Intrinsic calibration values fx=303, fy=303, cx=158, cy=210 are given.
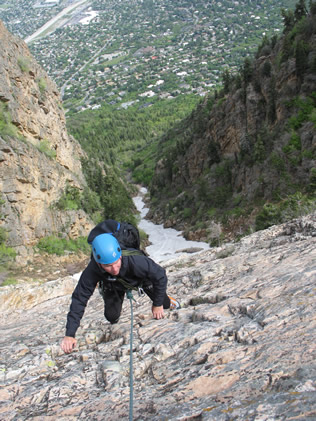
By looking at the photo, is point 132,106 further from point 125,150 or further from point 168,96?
point 125,150

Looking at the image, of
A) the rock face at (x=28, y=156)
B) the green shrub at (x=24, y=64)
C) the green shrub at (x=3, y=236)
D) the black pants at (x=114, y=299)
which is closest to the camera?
the black pants at (x=114, y=299)

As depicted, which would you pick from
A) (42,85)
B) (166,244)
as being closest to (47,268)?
(42,85)

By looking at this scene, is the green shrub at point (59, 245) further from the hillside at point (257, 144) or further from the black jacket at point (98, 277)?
the black jacket at point (98, 277)

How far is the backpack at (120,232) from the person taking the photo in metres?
3.87

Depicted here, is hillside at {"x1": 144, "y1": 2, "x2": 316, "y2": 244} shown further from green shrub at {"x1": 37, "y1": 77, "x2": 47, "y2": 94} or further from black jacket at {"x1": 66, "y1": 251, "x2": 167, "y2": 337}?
green shrub at {"x1": 37, "y1": 77, "x2": 47, "y2": 94}

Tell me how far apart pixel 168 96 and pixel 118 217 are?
143m

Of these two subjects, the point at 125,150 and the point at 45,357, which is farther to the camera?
the point at 125,150

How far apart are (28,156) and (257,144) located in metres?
21.9

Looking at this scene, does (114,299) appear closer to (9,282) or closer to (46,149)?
(9,282)

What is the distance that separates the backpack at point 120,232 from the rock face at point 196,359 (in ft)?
4.51

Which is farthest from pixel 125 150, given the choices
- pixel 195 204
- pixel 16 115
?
pixel 16 115

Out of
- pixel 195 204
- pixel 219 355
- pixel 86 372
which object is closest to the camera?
pixel 219 355

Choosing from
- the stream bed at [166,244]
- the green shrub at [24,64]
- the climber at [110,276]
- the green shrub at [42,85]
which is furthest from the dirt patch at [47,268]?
the green shrub at [42,85]

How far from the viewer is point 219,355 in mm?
3352
